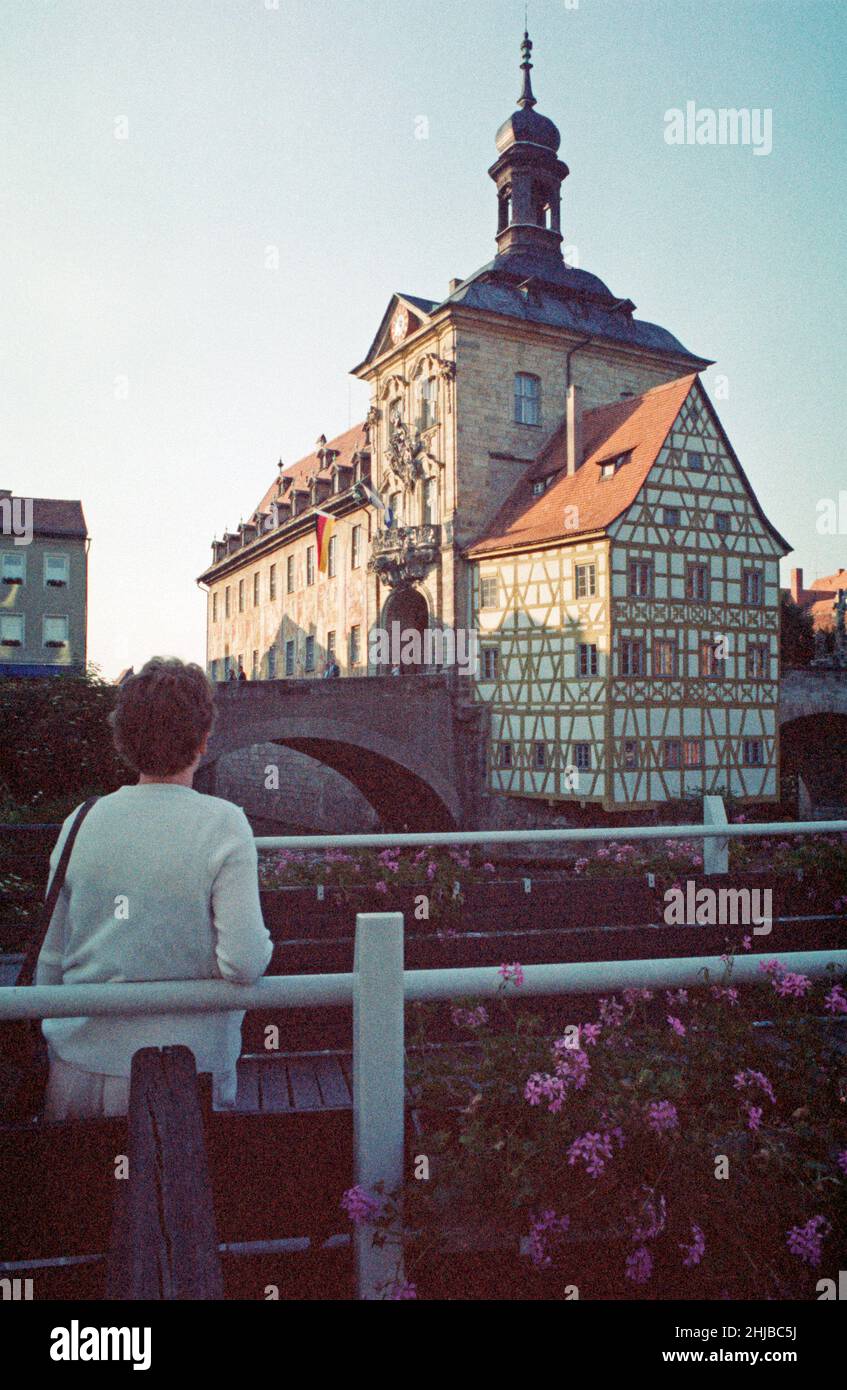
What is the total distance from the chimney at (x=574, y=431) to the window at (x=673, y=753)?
312 inches

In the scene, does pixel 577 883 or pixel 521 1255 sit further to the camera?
pixel 577 883

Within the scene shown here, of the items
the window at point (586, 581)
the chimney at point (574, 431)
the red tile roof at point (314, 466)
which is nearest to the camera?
the window at point (586, 581)

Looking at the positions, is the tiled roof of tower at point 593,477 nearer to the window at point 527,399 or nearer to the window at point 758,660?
the window at point 527,399

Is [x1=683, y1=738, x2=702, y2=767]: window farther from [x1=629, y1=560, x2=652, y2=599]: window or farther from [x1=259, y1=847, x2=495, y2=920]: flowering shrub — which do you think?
[x1=259, y1=847, x2=495, y2=920]: flowering shrub

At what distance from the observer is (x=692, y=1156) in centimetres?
182

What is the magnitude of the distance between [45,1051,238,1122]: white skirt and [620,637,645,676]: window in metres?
22.9

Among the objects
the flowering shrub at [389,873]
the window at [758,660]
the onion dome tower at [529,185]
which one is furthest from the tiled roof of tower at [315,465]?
the flowering shrub at [389,873]

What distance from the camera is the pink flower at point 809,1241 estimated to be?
1728mm

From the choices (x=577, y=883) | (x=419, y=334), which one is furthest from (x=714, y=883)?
(x=419, y=334)

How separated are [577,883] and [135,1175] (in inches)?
134

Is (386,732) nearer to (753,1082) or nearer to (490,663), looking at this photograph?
(490,663)

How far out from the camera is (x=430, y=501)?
3023 cm

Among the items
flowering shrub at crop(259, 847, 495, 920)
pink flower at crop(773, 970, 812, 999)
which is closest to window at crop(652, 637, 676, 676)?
flowering shrub at crop(259, 847, 495, 920)
